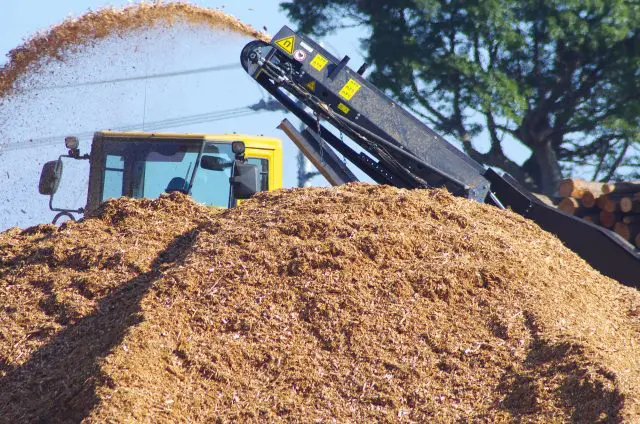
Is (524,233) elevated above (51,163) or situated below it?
above

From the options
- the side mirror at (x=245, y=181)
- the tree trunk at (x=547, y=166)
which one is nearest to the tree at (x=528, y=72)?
the tree trunk at (x=547, y=166)

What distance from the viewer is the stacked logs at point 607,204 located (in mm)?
12000

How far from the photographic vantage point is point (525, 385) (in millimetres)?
5160

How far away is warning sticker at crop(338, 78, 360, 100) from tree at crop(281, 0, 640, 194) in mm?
9912

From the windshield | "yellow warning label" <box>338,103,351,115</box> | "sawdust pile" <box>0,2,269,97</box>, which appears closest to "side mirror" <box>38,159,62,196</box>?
the windshield

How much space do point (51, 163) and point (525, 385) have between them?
15.8ft

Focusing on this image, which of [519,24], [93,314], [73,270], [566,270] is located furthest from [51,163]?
[519,24]

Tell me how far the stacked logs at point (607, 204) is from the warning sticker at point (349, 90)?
505 centimetres

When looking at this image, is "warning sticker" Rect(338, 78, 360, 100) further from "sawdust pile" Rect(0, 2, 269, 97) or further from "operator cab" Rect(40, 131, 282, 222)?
"sawdust pile" Rect(0, 2, 269, 97)

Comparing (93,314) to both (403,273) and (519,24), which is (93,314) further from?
(519,24)

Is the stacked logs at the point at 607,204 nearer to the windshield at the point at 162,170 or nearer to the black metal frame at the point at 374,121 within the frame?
the black metal frame at the point at 374,121

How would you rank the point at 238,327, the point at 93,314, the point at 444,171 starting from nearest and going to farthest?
the point at 238,327 → the point at 93,314 → the point at 444,171

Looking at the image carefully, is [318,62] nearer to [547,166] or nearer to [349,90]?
[349,90]

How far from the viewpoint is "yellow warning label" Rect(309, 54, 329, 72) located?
8156 millimetres
